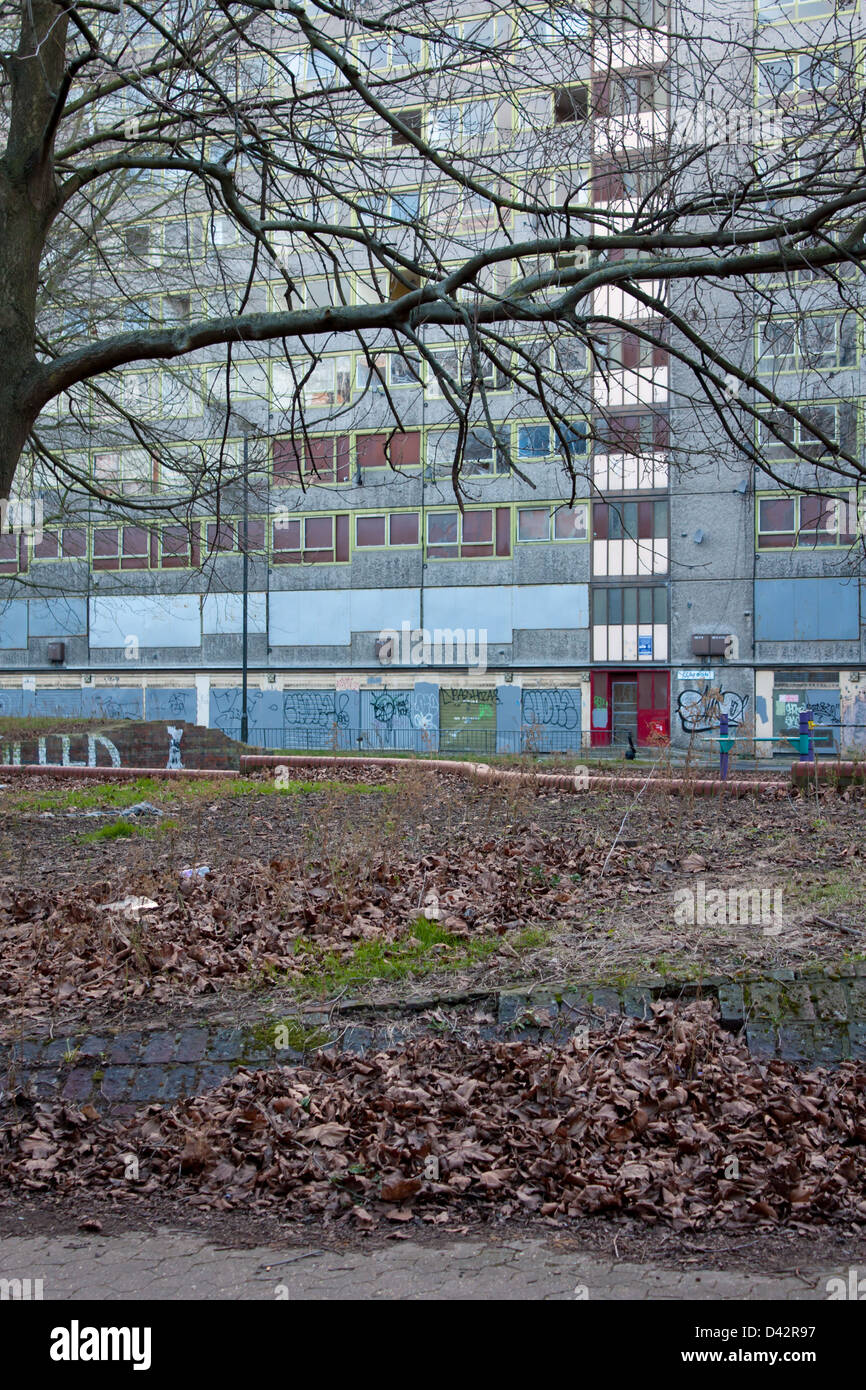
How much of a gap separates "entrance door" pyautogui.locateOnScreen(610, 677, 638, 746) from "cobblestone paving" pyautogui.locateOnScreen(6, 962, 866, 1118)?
30.6 metres

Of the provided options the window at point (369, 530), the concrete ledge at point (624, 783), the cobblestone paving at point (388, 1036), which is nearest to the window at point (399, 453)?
the window at point (369, 530)

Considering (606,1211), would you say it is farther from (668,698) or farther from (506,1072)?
(668,698)

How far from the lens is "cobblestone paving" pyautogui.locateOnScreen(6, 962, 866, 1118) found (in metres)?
4.47

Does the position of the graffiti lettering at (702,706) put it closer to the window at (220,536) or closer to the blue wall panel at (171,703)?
the blue wall panel at (171,703)

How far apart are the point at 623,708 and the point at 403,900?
29371mm

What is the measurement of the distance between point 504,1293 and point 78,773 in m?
17.6

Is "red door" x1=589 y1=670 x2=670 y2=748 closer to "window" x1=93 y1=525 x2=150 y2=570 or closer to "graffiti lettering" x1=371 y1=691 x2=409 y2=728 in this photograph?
"graffiti lettering" x1=371 y1=691 x2=409 y2=728

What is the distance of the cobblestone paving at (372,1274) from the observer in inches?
120

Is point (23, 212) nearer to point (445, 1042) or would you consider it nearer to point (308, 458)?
point (308, 458)

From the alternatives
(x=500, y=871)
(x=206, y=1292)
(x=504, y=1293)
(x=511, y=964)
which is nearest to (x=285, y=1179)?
(x=206, y=1292)

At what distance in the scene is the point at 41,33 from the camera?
5695 millimetres

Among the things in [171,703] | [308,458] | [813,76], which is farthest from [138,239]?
[171,703]

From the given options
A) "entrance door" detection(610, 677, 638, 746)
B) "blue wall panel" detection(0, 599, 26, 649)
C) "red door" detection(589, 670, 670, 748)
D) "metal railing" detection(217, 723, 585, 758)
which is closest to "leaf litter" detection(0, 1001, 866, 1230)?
"metal railing" detection(217, 723, 585, 758)

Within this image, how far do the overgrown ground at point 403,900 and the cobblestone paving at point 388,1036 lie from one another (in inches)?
9.4
